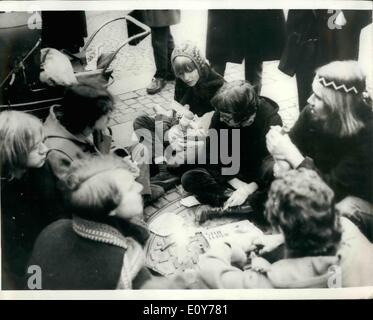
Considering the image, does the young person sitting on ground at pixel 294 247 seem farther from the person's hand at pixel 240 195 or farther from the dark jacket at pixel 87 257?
the dark jacket at pixel 87 257

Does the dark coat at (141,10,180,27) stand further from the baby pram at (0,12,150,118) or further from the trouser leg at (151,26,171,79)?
the baby pram at (0,12,150,118)

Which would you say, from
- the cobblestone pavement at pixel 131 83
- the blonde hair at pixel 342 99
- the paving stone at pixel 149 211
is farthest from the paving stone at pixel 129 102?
Result: the blonde hair at pixel 342 99

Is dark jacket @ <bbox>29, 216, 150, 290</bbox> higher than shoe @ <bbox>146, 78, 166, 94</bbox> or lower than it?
lower

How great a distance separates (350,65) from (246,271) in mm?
959

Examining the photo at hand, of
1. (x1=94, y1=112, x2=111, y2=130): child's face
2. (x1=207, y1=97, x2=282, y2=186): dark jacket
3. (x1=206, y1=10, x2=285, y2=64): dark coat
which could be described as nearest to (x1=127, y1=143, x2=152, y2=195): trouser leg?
(x1=94, y1=112, x2=111, y2=130): child's face

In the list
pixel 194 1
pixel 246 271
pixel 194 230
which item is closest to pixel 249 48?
pixel 194 1

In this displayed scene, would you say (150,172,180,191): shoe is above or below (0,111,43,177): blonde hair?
below

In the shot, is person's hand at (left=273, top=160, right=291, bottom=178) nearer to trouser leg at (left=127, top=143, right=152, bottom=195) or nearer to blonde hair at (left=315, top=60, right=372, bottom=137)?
blonde hair at (left=315, top=60, right=372, bottom=137)

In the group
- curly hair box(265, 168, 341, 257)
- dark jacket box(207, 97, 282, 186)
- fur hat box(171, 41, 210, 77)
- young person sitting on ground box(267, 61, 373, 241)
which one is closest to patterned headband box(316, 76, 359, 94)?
young person sitting on ground box(267, 61, 373, 241)

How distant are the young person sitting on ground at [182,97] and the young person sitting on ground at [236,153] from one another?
0.16ft

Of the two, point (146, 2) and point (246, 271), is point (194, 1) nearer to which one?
point (146, 2)

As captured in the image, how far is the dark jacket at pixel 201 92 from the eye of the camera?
1923 millimetres

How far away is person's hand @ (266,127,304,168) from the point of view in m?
1.92

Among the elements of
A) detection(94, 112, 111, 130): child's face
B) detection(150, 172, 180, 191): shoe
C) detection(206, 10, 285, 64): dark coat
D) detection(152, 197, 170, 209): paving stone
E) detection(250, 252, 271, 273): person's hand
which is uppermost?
detection(206, 10, 285, 64): dark coat
